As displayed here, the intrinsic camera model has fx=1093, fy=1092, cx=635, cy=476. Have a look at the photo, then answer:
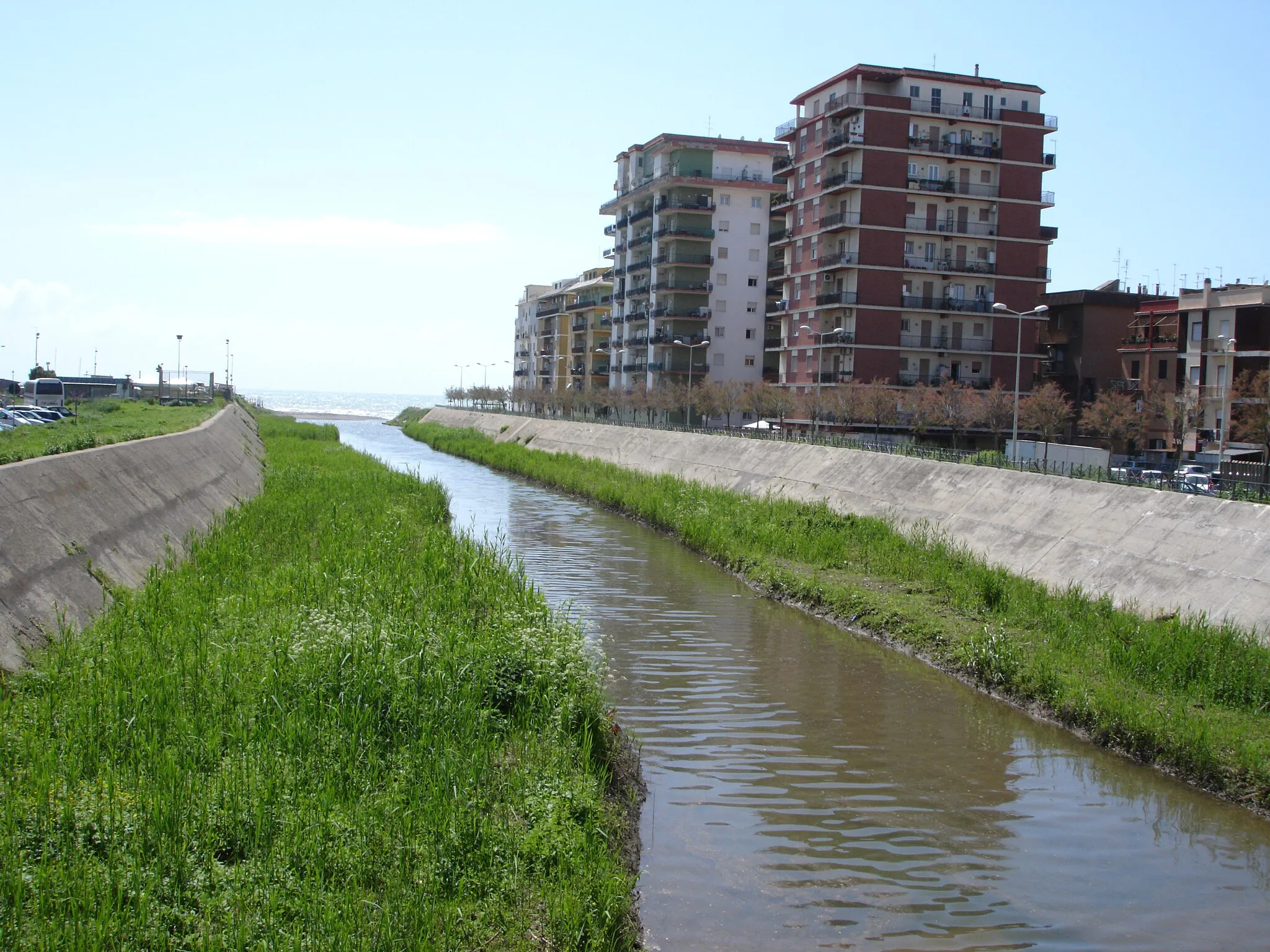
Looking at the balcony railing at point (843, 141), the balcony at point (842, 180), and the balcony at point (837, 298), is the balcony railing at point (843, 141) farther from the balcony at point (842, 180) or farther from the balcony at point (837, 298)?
the balcony at point (837, 298)

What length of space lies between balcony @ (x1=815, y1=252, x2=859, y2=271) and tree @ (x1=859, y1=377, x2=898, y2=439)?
34.1ft

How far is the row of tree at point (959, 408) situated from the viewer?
47938mm

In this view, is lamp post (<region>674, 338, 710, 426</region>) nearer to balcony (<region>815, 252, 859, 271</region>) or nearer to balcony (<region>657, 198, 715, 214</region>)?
balcony (<region>815, 252, 859, 271</region>)

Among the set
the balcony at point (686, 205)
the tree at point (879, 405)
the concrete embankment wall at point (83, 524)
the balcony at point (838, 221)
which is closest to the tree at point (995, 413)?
the tree at point (879, 405)

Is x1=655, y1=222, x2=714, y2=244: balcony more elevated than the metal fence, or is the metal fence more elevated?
x1=655, y1=222, x2=714, y2=244: balcony

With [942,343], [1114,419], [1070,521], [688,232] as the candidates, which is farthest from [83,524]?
[688,232]

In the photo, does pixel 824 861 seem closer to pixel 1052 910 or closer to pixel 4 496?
pixel 1052 910

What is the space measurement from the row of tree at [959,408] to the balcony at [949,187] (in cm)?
1164

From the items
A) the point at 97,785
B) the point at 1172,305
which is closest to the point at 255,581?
the point at 97,785

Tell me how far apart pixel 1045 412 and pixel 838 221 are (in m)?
23.5

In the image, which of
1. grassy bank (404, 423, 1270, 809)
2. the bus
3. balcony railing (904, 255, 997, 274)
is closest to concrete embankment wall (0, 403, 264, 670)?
grassy bank (404, 423, 1270, 809)

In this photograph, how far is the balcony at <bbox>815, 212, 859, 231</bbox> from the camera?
65188 millimetres

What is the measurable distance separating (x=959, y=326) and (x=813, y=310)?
8.97 m

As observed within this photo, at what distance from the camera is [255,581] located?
1698cm
